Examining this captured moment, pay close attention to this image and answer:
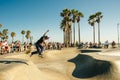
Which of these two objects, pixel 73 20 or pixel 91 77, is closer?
pixel 91 77

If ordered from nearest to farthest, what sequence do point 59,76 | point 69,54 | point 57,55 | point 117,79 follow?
1. point 117,79
2. point 59,76
3. point 57,55
4. point 69,54

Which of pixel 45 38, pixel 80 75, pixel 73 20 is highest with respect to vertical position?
pixel 73 20

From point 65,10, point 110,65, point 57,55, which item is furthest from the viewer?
point 65,10

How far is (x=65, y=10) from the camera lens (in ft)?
212

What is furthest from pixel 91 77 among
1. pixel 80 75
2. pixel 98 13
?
pixel 98 13

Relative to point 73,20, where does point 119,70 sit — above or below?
below

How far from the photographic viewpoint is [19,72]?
938cm

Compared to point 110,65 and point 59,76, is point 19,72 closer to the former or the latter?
point 59,76

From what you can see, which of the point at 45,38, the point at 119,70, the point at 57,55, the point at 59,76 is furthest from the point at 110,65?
the point at 57,55

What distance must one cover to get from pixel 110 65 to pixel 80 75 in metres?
2.46

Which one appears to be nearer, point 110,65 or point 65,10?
point 110,65

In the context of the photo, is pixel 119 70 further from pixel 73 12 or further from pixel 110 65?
pixel 73 12

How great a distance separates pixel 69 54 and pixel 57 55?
2.75 m

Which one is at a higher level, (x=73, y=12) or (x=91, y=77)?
(x=73, y=12)
